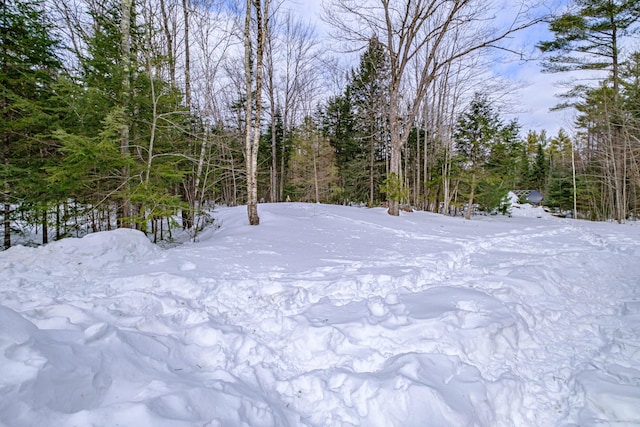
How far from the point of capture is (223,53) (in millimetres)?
10148

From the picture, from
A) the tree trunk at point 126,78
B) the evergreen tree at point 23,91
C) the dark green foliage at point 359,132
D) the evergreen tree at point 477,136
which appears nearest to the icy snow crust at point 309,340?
the tree trunk at point 126,78

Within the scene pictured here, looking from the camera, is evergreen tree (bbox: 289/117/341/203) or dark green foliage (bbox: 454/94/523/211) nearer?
dark green foliage (bbox: 454/94/523/211)

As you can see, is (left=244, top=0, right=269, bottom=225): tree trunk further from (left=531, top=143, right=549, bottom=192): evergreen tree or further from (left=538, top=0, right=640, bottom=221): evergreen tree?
(left=531, top=143, right=549, bottom=192): evergreen tree

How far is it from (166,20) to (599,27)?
61.5ft

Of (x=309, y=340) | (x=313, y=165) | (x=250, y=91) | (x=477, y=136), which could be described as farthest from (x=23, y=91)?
(x=477, y=136)

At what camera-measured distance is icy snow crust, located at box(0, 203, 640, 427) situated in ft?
5.04

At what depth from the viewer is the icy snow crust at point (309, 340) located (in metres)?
1.54

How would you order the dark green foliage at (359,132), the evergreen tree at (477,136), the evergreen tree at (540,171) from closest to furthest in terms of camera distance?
the evergreen tree at (477,136) → the dark green foliage at (359,132) → the evergreen tree at (540,171)

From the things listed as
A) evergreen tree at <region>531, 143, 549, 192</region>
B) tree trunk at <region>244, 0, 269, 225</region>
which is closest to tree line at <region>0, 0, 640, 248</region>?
tree trunk at <region>244, 0, 269, 225</region>

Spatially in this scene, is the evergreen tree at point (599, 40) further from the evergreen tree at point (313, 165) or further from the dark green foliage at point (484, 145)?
the evergreen tree at point (313, 165)

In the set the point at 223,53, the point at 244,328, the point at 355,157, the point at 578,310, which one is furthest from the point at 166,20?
the point at 355,157

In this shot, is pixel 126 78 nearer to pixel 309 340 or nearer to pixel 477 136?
pixel 309 340

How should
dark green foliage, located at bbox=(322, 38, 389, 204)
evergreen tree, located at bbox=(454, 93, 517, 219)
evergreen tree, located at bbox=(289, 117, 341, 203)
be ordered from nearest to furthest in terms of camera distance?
1. evergreen tree, located at bbox=(454, 93, 517, 219)
2. dark green foliage, located at bbox=(322, 38, 389, 204)
3. evergreen tree, located at bbox=(289, 117, 341, 203)

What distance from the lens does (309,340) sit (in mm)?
2402
